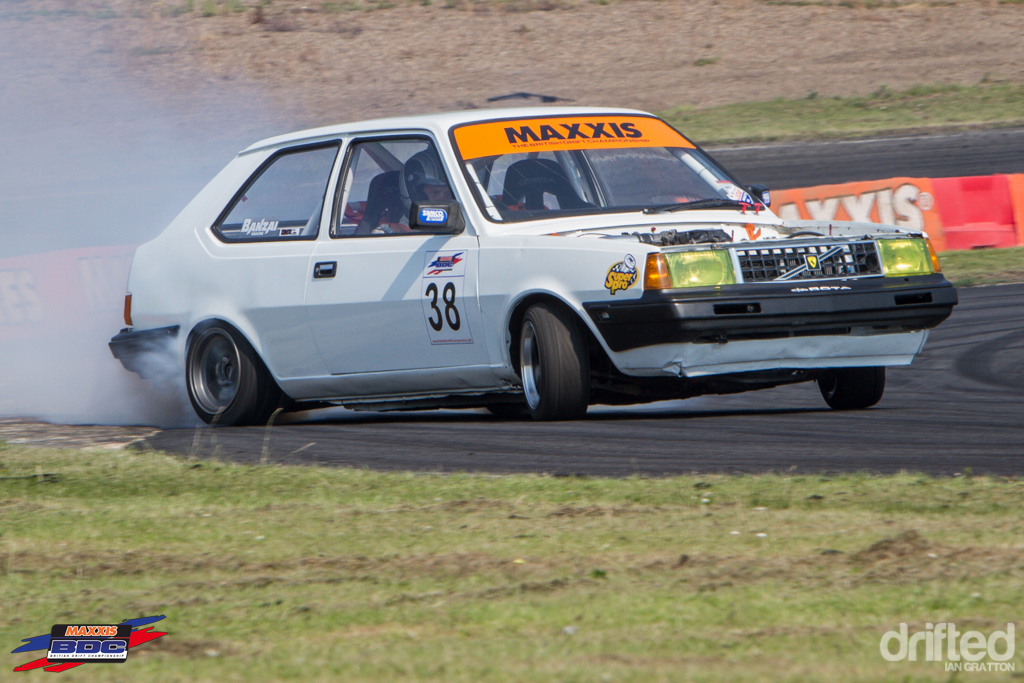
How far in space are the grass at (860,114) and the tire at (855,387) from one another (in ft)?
59.6

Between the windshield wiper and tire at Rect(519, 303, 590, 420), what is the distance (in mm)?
852

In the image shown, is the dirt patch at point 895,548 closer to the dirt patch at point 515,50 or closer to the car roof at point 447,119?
the car roof at point 447,119

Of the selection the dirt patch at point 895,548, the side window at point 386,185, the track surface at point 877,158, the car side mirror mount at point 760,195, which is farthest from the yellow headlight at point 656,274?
the track surface at point 877,158

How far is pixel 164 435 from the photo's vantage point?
273 inches

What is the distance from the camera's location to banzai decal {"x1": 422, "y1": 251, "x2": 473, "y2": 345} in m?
6.45

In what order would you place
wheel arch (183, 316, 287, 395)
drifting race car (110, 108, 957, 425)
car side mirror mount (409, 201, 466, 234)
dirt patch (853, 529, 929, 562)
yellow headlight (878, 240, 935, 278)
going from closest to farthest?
1. dirt patch (853, 529, 929, 562)
2. drifting race car (110, 108, 957, 425)
3. yellow headlight (878, 240, 935, 278)
4. car side mirror mount (409, 201, 466, 234)
5. wheel arch (183, 316, 287, 395)

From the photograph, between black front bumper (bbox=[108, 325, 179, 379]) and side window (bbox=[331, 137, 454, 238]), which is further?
black front bumper (bbox=[108, 325, 179, 379])

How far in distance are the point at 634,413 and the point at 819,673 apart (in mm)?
4582

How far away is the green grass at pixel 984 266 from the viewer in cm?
1218

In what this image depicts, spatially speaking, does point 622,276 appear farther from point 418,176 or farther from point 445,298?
point 418,176

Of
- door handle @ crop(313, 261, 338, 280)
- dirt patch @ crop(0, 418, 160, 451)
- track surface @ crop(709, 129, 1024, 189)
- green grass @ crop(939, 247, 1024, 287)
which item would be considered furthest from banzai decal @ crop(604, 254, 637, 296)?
track surface @ crop(709, 129, 1024, 189)

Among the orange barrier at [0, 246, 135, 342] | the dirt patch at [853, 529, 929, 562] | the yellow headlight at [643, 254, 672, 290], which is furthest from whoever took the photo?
the orange barrier at [0, 246, 135, 342]

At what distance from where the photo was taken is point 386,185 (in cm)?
694

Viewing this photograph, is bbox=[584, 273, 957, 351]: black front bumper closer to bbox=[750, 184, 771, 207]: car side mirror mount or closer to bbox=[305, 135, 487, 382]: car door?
bbox=[305, 135, 487, 382]: car door
